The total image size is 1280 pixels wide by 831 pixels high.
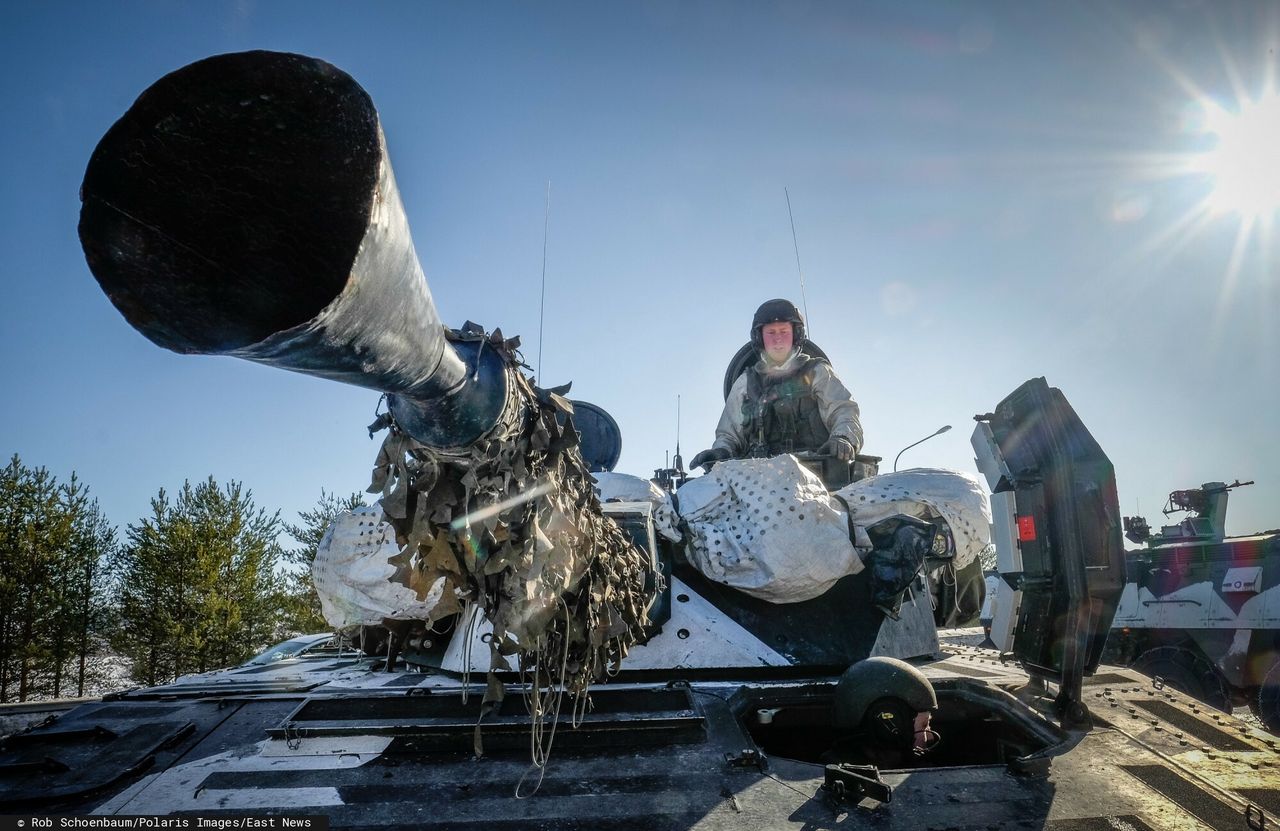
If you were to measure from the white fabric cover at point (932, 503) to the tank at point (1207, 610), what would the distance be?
254 inches

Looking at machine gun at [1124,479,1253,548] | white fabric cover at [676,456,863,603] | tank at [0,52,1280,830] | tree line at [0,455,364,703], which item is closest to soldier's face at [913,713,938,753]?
tank at [0,52,1280,830]

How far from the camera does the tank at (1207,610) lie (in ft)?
32.8

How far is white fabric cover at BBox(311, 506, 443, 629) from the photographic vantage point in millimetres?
3977

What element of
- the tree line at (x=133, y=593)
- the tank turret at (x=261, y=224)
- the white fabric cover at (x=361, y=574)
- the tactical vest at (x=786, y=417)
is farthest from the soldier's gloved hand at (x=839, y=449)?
the tree line at (x=133, y=593)

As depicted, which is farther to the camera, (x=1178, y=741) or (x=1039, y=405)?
(x=1039, y=405)

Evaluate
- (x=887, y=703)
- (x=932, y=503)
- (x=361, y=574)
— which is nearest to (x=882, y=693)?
(x=887, y=703)

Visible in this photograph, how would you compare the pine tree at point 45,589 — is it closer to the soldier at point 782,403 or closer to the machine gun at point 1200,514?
the soldier at point 782,403

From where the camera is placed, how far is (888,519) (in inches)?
165

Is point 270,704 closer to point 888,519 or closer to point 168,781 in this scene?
point 168,781

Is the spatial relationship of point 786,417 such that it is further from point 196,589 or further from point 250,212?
point 196,589

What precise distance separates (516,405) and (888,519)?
309 centimetres

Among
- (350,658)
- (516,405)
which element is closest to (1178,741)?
(516,405)

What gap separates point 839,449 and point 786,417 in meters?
0.71

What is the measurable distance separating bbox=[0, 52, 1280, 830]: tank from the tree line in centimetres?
2114
